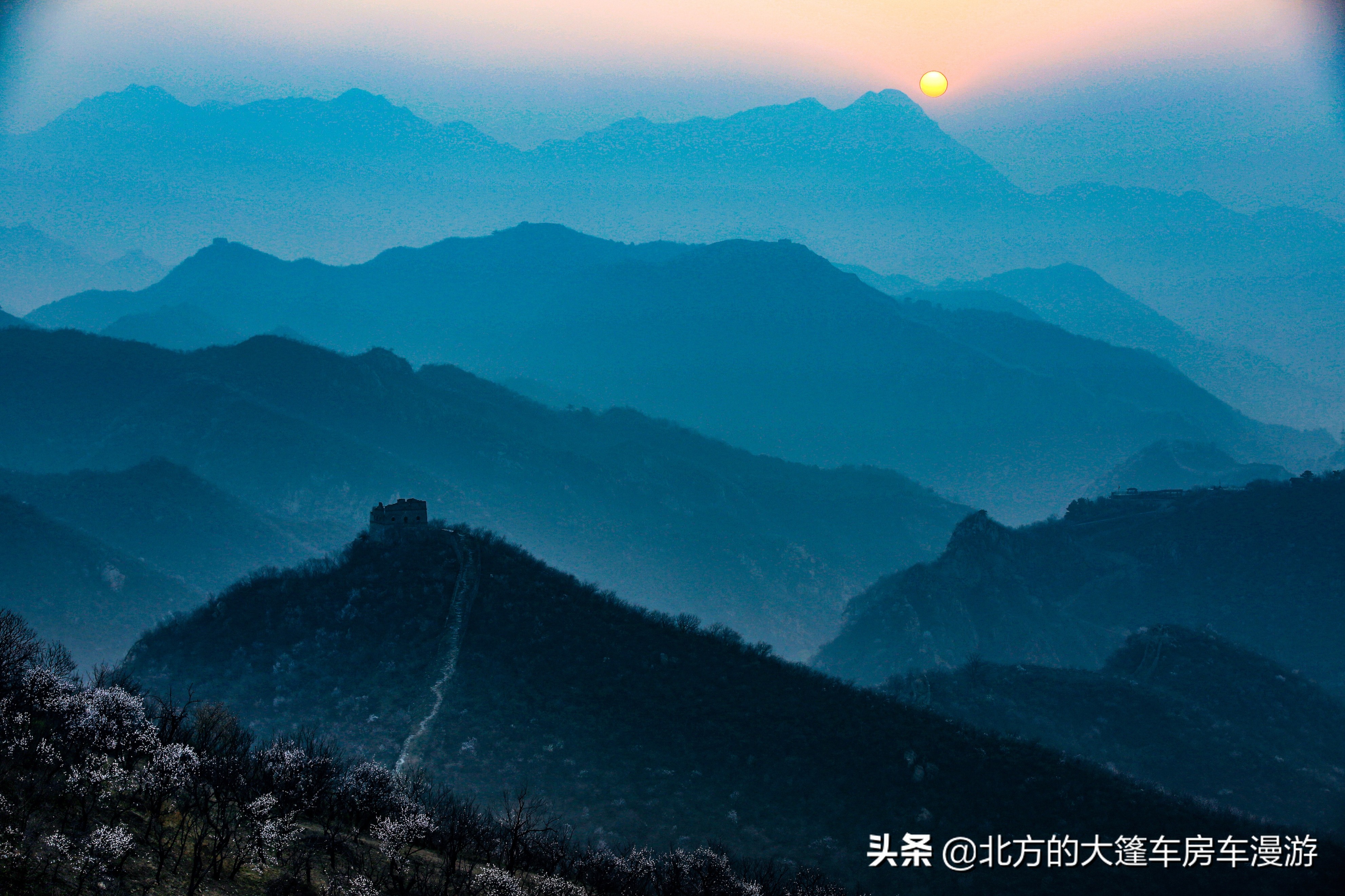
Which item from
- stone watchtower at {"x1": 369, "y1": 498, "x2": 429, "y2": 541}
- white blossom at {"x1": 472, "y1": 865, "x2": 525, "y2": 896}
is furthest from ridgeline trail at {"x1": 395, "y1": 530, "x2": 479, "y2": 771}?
white blossom at {"x1": 472, "y1": 865, "x2": 525, "y2": 896}

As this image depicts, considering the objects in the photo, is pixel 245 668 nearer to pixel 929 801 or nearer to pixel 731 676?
pixel 731 676

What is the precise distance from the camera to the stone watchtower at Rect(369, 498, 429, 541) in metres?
92.7

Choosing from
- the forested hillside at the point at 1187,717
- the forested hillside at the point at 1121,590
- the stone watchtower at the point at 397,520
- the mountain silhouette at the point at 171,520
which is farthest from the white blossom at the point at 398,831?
the mountain silhouette at the point at 171,520

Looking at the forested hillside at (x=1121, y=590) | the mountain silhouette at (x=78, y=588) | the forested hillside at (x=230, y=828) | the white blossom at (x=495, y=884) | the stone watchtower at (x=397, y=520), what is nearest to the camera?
the forested hillside at (x=230, y=828)

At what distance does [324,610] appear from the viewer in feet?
277

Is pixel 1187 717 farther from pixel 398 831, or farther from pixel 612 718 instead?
pixel 398 831

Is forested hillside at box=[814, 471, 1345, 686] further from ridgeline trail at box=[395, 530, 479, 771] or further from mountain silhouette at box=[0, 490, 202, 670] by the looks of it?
mountain silhouette at box=[0, 490, 202, 670]

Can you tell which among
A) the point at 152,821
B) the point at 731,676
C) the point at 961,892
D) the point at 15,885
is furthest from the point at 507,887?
the point at 731,676

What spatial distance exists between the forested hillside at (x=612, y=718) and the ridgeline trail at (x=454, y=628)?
0.62 ft

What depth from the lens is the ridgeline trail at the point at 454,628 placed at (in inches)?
2781

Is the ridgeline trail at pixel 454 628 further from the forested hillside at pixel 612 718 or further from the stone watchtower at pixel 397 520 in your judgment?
the stone watchtower at pixel 397 520

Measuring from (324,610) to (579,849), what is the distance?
126 feet

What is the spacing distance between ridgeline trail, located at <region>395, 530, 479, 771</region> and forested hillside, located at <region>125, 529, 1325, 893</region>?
0.19 metres

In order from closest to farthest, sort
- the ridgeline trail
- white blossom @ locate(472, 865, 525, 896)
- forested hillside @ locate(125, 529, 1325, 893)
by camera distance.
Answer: white blossom @ locate(472, 865, 525, 896) → forested hillside @ locate(125, 529, 1325, 893) → the ridgeline trail
